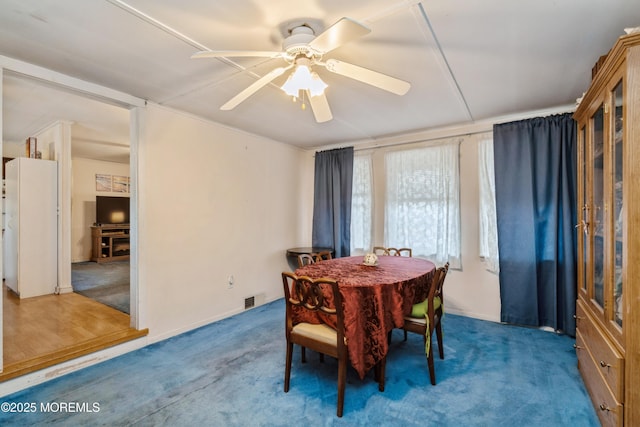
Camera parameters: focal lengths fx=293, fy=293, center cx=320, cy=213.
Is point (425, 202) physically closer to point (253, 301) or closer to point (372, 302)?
→ point (372, 302)

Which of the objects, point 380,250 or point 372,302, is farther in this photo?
point 380,250

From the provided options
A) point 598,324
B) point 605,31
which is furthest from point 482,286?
point 605,31

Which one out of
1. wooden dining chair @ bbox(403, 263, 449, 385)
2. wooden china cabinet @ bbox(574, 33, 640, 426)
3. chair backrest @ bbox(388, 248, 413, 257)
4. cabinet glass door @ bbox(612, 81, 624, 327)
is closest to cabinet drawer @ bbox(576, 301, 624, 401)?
wooden china cabinet @ bbox(574, 33, 640, 426)

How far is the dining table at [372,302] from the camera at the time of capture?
1864 millimetres

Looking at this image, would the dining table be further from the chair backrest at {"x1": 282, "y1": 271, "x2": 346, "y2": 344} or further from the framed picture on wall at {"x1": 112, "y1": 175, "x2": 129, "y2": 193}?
the framed picture on wall at {"x1": 112, "y1": 175, "x2": 129, "y2": 193}

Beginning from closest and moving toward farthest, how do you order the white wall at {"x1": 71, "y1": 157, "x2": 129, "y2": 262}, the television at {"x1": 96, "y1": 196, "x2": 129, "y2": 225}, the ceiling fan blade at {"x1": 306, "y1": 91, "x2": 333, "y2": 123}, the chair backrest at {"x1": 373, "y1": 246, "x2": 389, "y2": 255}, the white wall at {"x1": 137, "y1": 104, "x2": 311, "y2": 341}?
the ceiling fan blade at {"x1": 306, "y1": 91, "x2": 333, "y2": 123} < the white wall at {"x1": 137, "y1": 104, "x2": 311, "y2": 341} < the chair backrest at {"x1": 373, "y1": 246, "x2": 389, "y2": 255} < the white wall at {"x1": 71, "y1": 157, "x2": 129, "y2": 262} < the television at {"x1": 96, "y1": 196, "x2": 129, "y2": 225}

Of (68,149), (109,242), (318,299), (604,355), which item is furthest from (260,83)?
(109,242)

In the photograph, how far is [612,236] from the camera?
160 centimetres

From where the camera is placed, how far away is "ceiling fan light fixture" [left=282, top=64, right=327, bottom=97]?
166 centimetres

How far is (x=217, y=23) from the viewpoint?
1629mm

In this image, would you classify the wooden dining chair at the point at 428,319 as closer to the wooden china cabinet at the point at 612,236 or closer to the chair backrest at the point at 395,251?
the wooden china cabinet at the point at 612,236

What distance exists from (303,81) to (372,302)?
1453mm

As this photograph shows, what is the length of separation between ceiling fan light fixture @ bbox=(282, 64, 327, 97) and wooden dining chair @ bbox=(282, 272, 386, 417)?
1154 millimetres

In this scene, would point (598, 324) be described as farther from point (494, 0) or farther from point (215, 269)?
point (215, 269)
